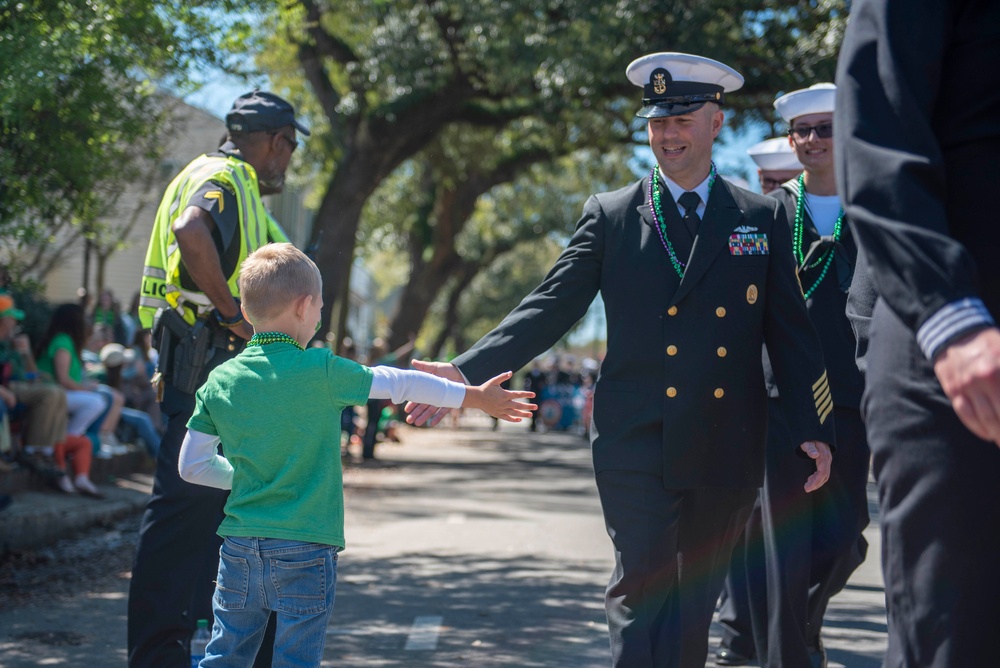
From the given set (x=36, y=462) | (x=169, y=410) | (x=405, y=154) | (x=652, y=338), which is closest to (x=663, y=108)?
(x=652, y=338)

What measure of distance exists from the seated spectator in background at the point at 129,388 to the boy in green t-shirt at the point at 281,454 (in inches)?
355

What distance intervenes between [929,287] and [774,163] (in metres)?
4.32

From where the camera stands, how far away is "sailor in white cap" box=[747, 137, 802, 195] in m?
6.39

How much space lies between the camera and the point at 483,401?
3.86 m

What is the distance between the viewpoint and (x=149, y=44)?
25.3 ft

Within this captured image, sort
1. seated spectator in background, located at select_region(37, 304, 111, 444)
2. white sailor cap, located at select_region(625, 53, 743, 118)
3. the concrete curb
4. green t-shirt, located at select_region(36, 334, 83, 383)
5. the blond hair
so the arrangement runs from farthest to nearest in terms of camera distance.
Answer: green t-shirt, located at select_region(36, 334, 83, 383)
seated spectator in background, located at select_region(37, 304, 111, 444)
the concrete curb
white sailor cap, located at select_region(625, 53, 743, 118)
the blond hair

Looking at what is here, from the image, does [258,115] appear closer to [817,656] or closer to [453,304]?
[817,656]

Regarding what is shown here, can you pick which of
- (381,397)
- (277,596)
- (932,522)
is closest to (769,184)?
(381,397)

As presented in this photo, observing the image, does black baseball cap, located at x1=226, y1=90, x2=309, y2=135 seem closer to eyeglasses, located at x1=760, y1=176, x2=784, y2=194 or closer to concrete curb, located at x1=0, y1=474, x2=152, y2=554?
eyeglasses, located at x1=760, y1=176, x2=784, y2=194

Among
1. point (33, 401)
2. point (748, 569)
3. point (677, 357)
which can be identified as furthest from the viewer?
point (33, 401)

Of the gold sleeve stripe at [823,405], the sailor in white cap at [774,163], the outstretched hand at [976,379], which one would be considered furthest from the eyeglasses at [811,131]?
the outstretched hand at [976,379]

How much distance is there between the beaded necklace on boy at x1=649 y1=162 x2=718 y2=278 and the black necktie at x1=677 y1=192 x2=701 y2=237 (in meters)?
0.05

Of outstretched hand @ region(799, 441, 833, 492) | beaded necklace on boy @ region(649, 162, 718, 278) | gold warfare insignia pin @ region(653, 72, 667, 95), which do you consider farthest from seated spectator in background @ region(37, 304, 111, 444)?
outstretched hand @ region(799, 441, 833, 492)

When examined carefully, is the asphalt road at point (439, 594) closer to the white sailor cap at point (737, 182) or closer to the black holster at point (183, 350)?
the black holster at point (183, 350)
